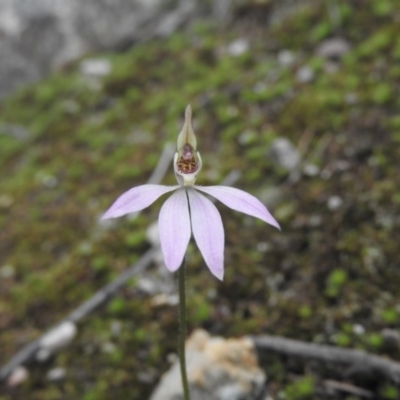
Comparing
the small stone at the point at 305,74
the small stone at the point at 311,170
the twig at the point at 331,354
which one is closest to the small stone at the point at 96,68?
the small stone at the point at 305,74

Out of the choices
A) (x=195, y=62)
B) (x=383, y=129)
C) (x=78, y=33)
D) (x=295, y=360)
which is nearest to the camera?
(x=295, y=360)

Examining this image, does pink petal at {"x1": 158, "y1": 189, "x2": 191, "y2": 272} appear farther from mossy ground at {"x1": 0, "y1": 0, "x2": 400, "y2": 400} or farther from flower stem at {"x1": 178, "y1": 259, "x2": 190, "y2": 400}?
mossy ground at {"x1": 0, "y1": 0, "x2": 400, "y2": 400}

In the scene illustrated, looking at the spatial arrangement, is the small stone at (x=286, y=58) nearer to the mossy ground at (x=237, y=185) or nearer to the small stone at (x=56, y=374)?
the mossy ground at (x=237, y=185)

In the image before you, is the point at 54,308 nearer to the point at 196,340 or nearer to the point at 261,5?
the point at 196,340

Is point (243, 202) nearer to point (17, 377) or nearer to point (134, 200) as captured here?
point (134, 200)

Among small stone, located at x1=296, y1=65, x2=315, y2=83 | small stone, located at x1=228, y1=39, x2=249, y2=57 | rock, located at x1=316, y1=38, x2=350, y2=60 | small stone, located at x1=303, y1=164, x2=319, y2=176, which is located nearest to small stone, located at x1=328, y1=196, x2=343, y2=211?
small stone, located at x1=303, y1=164, x2=319, y2=176

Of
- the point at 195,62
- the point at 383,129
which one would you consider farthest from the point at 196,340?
the point at 195,62

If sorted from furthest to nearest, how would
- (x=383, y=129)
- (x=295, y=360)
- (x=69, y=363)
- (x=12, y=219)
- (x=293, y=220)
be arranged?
(x=12, y=219) → (x=383, y=129) → (x=293, y=220) → (x=69, y=363) → (x=295, y=360)

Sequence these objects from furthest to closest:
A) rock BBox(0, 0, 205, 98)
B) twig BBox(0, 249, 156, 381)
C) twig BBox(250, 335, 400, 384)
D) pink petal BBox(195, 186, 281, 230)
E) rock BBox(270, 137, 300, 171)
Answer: rock BBox(0, 0, 205, 98)
rock BBox(270, 137, 300, 171)
twig BBox(0, 249, 156, 381)
twig BBox(250, 335, 400, 384)
pink petal BBox(195, 186, 281, 230)
